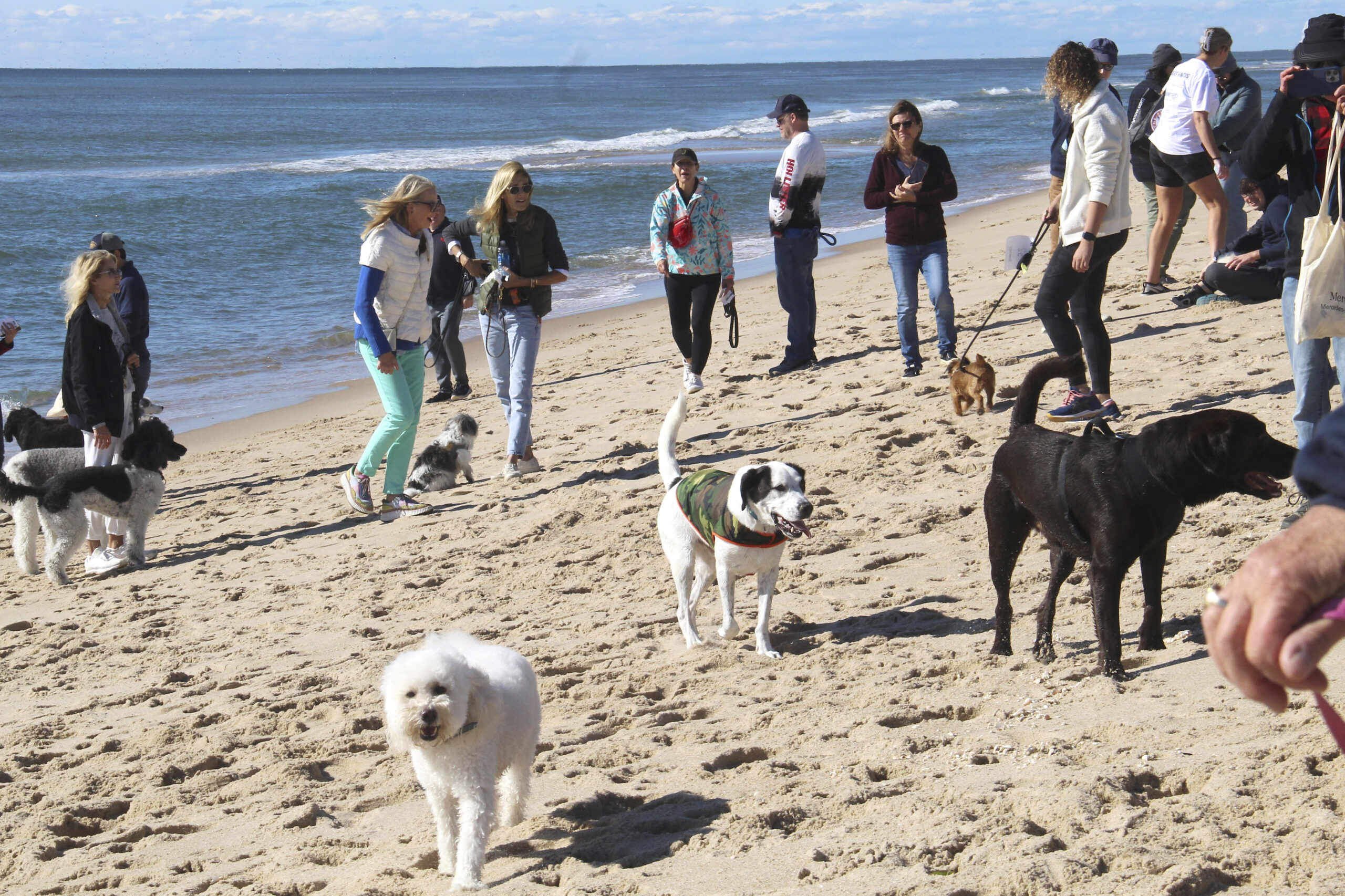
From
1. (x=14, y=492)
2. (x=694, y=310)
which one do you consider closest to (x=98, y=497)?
(x=14, y=492)

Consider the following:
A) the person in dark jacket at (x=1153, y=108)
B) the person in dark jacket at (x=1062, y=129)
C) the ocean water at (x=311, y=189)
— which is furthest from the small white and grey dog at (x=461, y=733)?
the ocean water at (x=311, y=189)

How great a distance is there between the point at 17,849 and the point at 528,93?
105739 mm

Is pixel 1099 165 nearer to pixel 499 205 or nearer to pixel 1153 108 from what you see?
pixel 499 205

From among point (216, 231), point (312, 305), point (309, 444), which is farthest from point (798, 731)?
point (216, 231)

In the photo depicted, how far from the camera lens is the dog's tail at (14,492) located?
7.27 metres

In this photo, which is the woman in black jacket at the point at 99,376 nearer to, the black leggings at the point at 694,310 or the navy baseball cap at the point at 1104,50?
the black leggings at the point at 694,310

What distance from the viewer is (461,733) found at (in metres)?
3.31

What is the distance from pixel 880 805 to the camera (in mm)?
3203

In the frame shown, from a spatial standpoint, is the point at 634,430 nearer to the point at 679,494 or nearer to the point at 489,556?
the point at 489,556

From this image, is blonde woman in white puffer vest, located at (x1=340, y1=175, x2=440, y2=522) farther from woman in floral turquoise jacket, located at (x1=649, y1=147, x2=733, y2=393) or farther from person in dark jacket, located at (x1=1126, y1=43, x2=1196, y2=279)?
person in dark jacket, located at (x1=1126, y1=43, x2=1196, y2=279)

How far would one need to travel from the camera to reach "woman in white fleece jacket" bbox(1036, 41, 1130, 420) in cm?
611

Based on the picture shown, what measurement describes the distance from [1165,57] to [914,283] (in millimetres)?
3662

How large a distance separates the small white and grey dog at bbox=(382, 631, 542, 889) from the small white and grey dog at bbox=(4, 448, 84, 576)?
16.4 feet

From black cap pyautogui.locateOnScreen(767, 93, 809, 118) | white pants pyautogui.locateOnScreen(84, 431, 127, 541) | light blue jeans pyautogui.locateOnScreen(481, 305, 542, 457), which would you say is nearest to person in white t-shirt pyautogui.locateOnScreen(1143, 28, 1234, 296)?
black cap pyautogui.locateOnScreen(767, 93, 809, 118)
